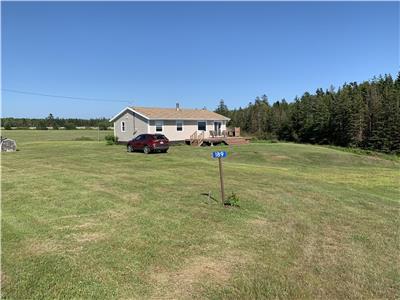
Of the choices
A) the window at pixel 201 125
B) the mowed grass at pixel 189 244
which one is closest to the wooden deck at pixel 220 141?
the window at pixel 201 125

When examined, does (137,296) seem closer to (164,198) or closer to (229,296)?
(229,296)

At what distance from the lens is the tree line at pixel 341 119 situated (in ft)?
155

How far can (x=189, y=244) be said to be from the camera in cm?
617

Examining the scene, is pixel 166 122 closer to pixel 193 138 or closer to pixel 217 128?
pixel 193 138

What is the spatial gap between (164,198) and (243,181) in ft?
15.5

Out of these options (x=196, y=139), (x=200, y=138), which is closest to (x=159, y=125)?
(x=196, y=139)

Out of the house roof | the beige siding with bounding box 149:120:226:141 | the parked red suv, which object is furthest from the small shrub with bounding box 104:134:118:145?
the parked red suv

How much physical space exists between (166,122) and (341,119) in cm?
3007

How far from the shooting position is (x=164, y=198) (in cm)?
955

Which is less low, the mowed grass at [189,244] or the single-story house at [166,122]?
the single-story house at [166,122]

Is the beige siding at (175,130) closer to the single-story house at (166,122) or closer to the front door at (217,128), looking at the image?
the single-story house at (166,122)

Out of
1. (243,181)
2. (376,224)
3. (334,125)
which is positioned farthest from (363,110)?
(376,224)

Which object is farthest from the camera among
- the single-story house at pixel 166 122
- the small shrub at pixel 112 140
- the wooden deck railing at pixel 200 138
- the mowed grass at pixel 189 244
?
the small shrub at pixel 112 140

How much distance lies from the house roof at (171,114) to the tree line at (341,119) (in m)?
21.4
